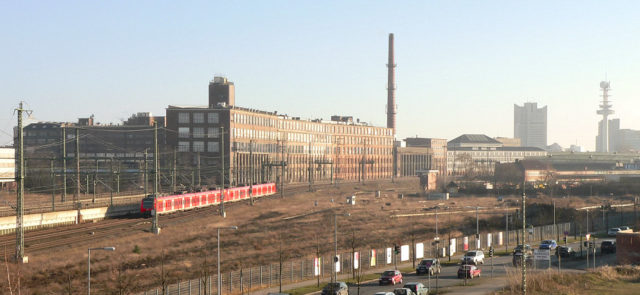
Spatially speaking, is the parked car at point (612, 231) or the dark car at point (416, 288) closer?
the dark car at point (416, 288)

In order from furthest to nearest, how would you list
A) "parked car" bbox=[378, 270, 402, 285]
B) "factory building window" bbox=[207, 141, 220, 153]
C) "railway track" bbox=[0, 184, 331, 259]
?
"factory building window" bbox=[207, 141, 220, 153] → "railway track" bbox=[0, 184, 331, 259] → "parked car" bbox=[378, 270, 402, 285]

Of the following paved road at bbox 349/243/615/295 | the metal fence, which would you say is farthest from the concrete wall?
the metal fence

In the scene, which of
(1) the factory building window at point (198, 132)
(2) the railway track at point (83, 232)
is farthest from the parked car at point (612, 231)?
(1) the factory building window at point (198, 132)

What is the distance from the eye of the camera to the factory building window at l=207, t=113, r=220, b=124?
6747 inches

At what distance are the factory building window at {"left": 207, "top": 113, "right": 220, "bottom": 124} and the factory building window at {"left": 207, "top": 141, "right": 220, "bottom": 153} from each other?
16.6ft

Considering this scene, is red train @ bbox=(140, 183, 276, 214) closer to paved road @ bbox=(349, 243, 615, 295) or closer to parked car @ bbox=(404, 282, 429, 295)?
paved road @ bbox=(349, 243, 615, 295)

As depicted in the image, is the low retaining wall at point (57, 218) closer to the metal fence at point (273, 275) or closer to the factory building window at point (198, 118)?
the metal fence at point (273, 275)

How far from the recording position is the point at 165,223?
8875 cm

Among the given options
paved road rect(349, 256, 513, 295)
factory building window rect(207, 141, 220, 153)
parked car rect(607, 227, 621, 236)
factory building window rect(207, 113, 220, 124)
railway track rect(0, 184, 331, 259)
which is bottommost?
parked car rect(607, 227, 621, 236)

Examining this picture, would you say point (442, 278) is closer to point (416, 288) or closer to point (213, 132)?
point (416, 288)

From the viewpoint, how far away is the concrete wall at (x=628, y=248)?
70.2 metres

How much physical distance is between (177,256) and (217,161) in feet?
320

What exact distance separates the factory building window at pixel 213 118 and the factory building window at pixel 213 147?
5.07 metres

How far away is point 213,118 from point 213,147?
6.94 meters
